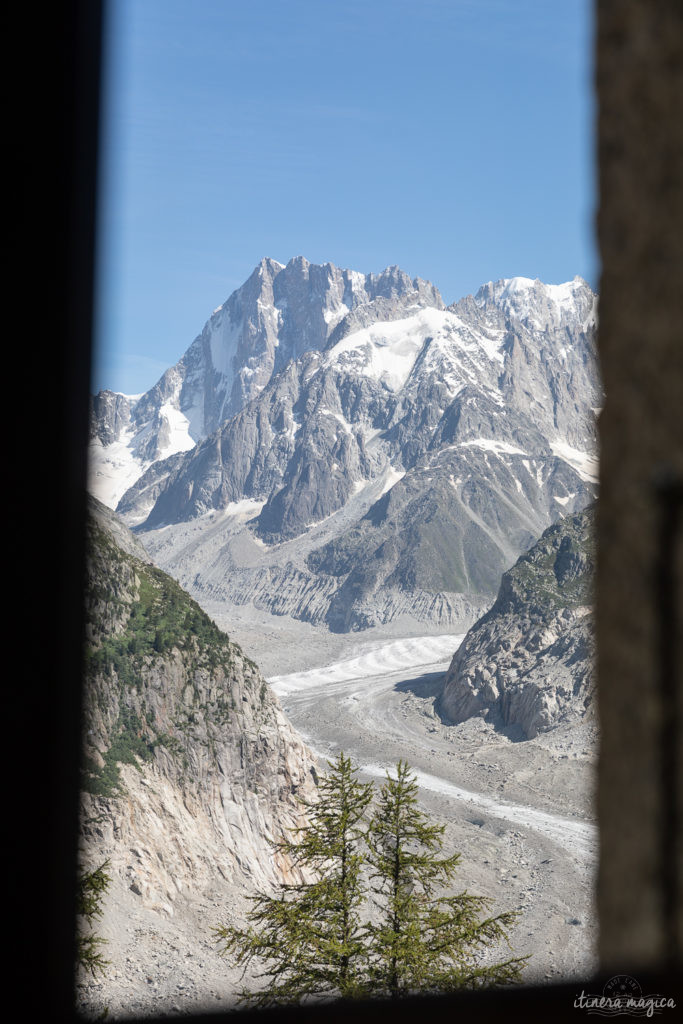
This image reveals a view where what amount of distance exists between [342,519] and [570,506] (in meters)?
50.4

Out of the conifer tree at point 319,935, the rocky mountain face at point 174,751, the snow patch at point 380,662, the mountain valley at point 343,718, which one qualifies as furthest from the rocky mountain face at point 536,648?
the conifer tree at point 319,935

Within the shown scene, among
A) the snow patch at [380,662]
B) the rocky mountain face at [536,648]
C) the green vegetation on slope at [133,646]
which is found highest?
the green vegetation on slope at [133,646]

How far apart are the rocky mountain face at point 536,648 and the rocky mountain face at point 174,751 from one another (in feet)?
101

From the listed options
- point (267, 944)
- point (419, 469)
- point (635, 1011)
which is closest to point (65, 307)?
point (635, 1011)

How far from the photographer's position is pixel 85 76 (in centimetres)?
159

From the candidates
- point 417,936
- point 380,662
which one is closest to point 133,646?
point 417,936

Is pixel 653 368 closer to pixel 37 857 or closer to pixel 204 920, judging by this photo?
pixel 37 857

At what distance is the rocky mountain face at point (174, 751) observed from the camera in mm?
23859

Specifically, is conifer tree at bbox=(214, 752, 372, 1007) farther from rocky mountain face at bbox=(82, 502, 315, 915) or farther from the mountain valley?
rocky mountain face at bbox=(82, 502, 315, 915)

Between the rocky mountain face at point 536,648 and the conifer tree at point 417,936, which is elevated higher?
the conifer tree at point 417,936

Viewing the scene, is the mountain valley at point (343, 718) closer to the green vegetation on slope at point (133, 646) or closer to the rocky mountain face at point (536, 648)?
the green vegetation on slope at point (133, 646)

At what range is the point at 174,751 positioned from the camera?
27.9m

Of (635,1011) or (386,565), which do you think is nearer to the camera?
(635,1011)

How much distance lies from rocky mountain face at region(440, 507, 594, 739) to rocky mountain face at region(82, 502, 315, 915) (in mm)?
30896
